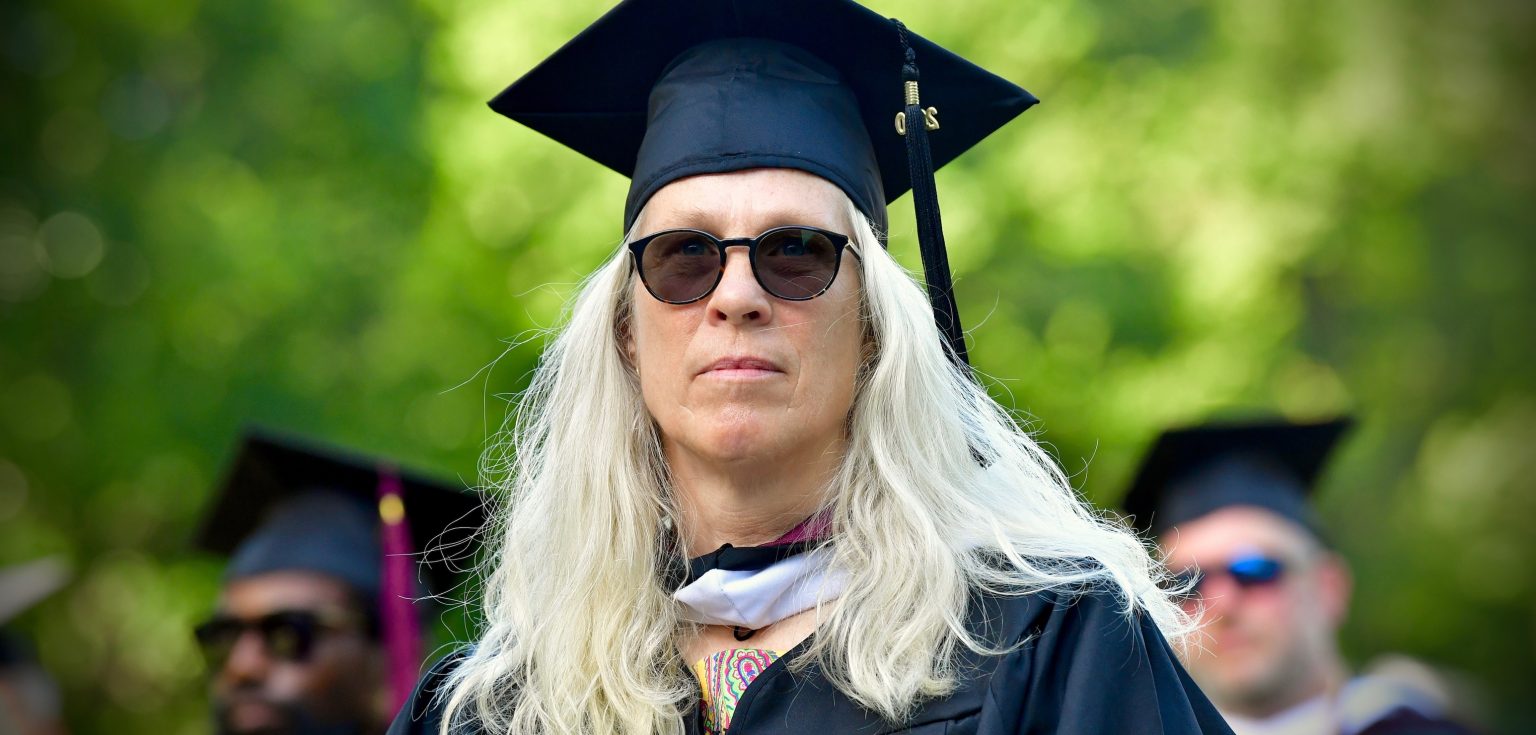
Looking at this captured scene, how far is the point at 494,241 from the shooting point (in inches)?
329

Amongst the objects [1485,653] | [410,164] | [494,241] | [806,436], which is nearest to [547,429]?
[806,436]

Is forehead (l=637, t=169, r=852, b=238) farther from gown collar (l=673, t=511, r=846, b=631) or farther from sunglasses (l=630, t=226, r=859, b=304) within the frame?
gown collar (l=673, t=511, r=846, b=631)

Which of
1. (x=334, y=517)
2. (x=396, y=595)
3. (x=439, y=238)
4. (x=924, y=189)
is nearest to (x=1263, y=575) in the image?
(x=396, y=595)

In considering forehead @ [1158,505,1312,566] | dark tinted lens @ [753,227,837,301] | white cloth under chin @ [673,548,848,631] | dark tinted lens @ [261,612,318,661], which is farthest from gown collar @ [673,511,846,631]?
forehead @ [1158,505,1312,566]

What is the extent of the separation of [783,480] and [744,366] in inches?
9.7

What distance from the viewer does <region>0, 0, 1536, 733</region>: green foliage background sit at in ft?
28.0

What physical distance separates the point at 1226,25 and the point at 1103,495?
382 centimetres

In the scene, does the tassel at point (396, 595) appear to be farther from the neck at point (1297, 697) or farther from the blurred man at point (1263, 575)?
the neck at point (1297, 697)

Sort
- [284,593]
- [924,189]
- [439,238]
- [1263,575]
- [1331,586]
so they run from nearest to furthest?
1. [924,189]
2. [284,593]
3. [1263,575]
4. [1331,586]
5. [439,238]

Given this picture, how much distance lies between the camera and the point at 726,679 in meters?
2.79

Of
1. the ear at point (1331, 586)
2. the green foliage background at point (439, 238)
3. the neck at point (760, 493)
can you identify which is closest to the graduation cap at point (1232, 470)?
the ear at point (1331, 586)

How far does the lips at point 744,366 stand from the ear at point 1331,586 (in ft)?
14.5

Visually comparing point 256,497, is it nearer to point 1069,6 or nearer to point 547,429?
point 547,429

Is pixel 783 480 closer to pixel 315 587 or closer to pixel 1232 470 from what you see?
pixel 315 587
